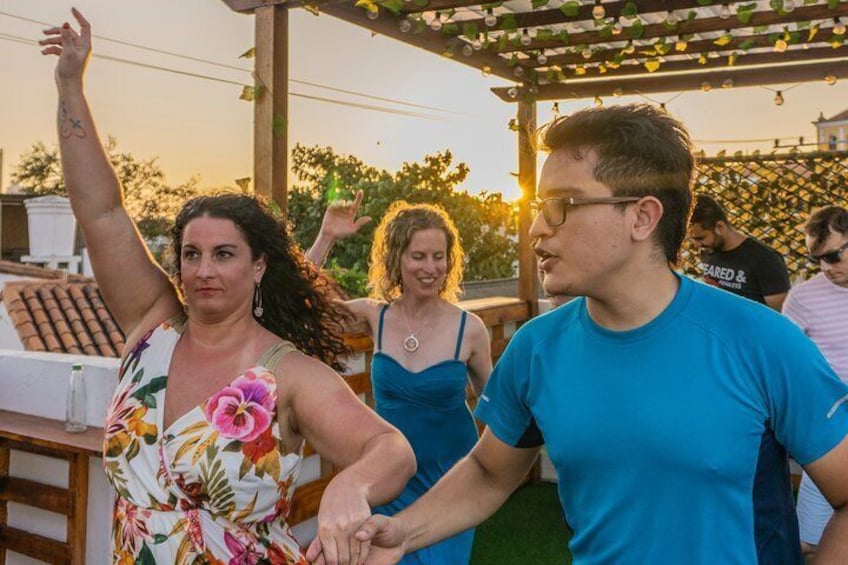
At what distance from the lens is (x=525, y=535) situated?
17.0 feet

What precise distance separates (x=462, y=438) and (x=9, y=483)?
1.96m

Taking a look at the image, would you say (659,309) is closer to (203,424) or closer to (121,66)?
(203,424)

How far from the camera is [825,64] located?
19.4 feet

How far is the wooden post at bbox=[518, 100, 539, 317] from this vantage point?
6578 millimetres

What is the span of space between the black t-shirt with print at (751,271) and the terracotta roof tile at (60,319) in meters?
8.98

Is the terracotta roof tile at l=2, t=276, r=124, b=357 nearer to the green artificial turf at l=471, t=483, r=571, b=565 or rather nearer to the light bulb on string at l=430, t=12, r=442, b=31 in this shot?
the green artificial turf at l=471, t=483, r=571, b=565

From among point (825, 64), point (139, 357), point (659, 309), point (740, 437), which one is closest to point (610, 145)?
point (659, 309)

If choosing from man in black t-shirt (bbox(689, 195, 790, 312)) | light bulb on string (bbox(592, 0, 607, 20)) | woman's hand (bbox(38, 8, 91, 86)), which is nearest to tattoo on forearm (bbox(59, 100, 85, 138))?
woman's hand (bbox(38, 8, 91, 86))

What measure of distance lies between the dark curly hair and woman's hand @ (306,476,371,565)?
0.73 metres

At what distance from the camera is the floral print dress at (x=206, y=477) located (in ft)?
6.08

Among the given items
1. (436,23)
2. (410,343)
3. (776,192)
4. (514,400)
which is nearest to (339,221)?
(410,343)

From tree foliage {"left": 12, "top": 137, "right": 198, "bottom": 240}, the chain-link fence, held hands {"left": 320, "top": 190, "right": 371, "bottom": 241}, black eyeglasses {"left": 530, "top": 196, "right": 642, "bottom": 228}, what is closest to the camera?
black eyeglasses {"left": 530, "top": 196, "right": 642, "bottom": 228}

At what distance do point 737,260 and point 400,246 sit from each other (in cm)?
234

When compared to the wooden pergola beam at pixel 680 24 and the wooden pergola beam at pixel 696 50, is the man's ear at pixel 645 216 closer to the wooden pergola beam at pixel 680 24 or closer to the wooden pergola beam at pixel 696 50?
the wooden pergola beam at pixel 680 24
